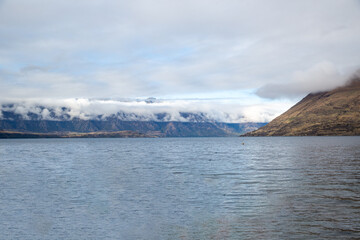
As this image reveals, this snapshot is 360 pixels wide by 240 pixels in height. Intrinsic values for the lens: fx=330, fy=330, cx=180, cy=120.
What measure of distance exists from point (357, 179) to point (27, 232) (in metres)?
53.1

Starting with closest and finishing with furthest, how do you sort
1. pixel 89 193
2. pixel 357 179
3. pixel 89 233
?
pixel 89 233 → pixel 89 193 → pixel 357 179

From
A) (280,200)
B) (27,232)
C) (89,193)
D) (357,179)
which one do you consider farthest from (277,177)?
(27,232)

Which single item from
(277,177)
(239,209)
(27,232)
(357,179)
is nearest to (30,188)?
(27,232)

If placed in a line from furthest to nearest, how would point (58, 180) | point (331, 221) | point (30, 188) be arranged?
point (58, 180) → point (30, 188) → point (331, 221)

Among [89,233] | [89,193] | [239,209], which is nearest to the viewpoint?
[89,233]

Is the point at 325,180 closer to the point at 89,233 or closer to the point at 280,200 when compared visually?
the point at 280,200

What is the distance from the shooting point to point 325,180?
57906 millimetres

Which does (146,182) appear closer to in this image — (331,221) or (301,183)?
(301,183)

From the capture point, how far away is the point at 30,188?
2084 inches

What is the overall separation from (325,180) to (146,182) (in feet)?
103

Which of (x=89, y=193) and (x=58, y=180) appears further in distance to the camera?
(x=58, y=180)

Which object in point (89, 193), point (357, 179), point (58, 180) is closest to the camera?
point (89, 193)

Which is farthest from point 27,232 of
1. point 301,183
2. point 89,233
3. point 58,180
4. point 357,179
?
point 357,179

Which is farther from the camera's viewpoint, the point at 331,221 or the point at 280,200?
the point at 280,200
